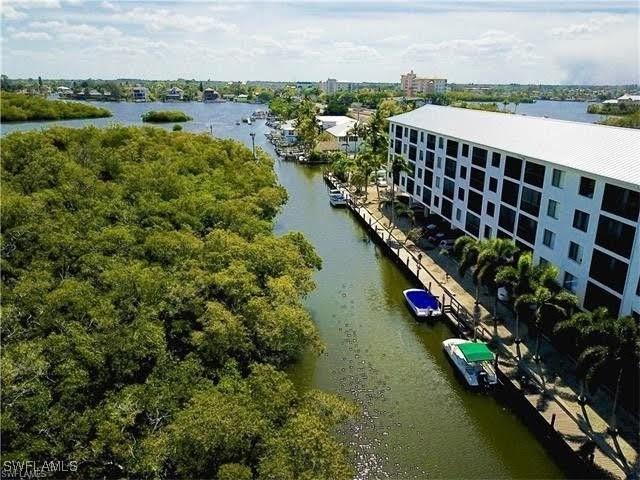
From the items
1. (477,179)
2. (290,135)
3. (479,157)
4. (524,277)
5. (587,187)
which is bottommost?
(524,277)

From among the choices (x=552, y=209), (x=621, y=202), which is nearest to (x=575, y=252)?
(x=552, y=209)

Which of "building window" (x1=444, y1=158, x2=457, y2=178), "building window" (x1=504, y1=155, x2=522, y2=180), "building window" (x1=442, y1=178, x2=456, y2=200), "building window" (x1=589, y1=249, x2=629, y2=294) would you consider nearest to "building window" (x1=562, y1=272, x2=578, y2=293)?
"building window" (x1=589, y1=249, x2=629, y2=294)

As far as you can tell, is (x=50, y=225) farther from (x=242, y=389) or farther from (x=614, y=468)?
(x=614, y=468)

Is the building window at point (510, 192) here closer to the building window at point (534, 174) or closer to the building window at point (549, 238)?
the building window at point (534, 174)

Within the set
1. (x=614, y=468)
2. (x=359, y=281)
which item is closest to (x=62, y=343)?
(x=614, y=468)

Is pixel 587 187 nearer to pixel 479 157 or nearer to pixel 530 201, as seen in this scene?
pixel 530 201

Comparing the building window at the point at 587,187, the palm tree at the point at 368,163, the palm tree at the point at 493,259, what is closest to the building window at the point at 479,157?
the palm tree at the point at 493,259

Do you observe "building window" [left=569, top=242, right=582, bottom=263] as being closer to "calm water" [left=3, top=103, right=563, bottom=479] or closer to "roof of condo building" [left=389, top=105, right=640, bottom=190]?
"roof of condo building" [left=389, top=105, right=640, bottom=190]
